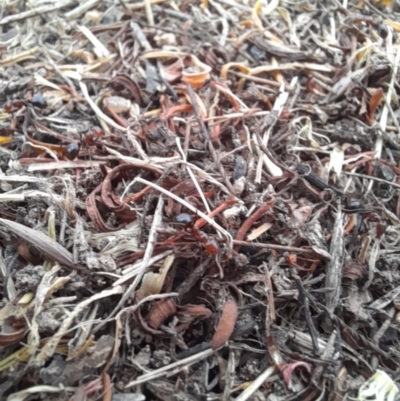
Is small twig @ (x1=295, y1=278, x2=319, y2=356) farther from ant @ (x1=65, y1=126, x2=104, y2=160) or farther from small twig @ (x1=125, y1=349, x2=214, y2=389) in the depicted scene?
ant @ (x1=65, y1=126, x2=104, y2=160)

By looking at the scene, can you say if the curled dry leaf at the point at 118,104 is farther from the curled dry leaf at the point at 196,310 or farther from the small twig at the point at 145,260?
the curled dry leaf at the point at 196,310

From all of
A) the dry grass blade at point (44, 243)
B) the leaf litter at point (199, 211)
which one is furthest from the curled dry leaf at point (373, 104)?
the dry grass blade at point (44, 243)

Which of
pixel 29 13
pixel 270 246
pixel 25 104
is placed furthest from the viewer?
pixel 29 13

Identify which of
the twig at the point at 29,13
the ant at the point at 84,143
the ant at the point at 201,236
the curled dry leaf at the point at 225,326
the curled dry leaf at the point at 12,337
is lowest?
the curled dry leaf at the point at 225,326

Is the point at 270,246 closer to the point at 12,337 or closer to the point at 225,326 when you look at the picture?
the point at 225,326

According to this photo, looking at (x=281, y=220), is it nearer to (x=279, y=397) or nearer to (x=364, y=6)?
(x=279, y=397)

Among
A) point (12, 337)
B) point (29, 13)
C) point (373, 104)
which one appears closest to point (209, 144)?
point (373, 104)
